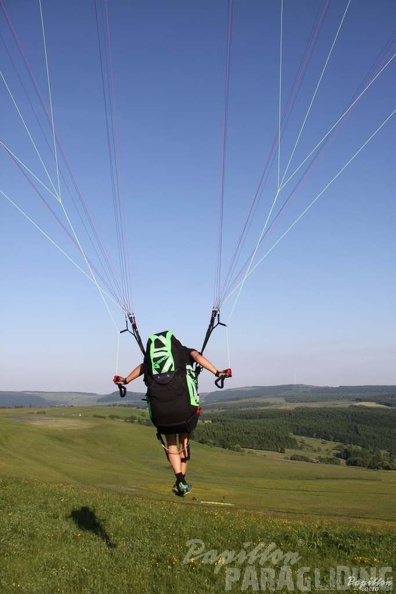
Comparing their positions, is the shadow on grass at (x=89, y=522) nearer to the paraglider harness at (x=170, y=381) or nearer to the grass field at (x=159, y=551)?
the grass field at (x=159, y=551)

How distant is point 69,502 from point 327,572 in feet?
41.0

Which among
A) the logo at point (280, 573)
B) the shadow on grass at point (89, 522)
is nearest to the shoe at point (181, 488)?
the logo at point (280, 573)

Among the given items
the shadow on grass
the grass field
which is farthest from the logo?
the shadow on grass

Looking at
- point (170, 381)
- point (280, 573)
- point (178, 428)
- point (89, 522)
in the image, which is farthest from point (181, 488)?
point (89, 522)

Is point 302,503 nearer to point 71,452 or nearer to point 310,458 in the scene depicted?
point 71,452

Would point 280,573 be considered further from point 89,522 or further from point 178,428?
point 89,522

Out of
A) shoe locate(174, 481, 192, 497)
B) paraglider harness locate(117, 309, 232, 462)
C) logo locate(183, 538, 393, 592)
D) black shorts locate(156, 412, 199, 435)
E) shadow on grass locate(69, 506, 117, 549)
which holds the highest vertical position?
paraglider harness locate(117, 309, 232, 462)

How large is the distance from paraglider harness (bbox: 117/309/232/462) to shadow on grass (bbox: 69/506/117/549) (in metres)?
6.35

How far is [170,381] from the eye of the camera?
9.11 meters

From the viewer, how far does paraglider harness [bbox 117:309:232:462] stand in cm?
911

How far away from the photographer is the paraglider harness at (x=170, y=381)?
29.9 feet

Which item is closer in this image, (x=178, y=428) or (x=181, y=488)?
(x=178, y=428)

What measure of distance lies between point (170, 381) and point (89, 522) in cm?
995

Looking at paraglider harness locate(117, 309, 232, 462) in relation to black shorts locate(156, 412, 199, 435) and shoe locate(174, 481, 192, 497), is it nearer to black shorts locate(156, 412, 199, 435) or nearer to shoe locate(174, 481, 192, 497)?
black shorts locate(156, 412, 199, 435)
